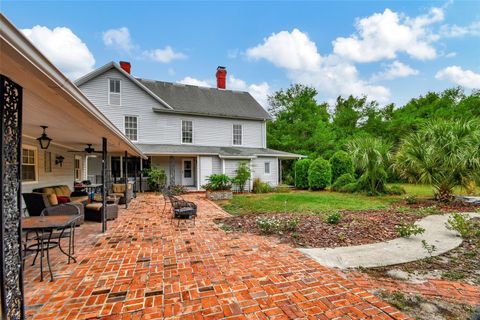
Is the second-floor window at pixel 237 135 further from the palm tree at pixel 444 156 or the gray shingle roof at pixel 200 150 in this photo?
the palm tree at pixel 444 156

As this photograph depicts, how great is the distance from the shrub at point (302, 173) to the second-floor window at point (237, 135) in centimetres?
492

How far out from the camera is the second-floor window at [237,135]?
60.7 feet

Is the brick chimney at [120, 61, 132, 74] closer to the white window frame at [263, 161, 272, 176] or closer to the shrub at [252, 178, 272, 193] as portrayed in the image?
the white window frame at [263, 161, 272, 176]

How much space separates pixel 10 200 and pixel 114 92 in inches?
604

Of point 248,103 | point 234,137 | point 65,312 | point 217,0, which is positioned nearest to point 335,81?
point 248,103

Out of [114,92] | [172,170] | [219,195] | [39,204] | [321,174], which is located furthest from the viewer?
[321,174]

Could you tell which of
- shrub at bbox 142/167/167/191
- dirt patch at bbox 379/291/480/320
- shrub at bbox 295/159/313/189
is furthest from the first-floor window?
dirt patch at bbox 379/291/480/320

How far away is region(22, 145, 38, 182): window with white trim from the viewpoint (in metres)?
7.42

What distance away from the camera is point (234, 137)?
60.7ft

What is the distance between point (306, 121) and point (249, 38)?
1155cm

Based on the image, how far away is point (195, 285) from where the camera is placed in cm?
322

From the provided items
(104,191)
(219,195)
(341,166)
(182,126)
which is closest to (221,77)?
(182,126)

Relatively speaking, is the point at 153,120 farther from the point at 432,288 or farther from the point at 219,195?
the point at 432,288

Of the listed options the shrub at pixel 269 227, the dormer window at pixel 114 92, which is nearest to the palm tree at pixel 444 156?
the shrub at pixel 269 227
